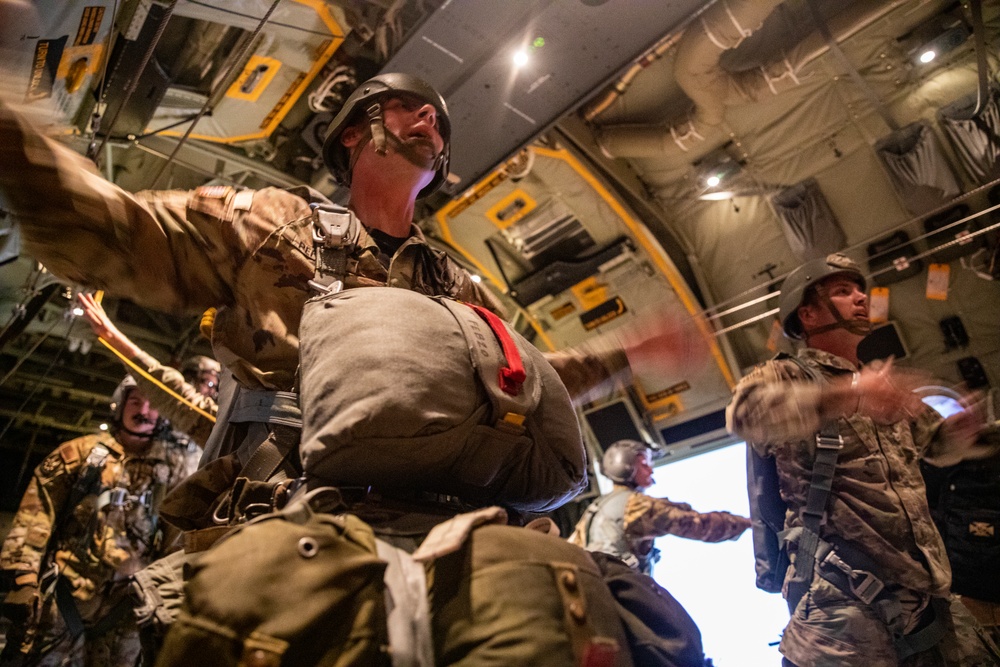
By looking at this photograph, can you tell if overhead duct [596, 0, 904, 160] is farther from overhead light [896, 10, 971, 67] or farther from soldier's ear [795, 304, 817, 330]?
soldier's ear [795, 304, 817, 330]

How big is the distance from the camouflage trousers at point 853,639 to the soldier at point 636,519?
2175mm


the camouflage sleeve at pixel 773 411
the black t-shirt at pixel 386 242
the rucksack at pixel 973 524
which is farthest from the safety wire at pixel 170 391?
the rucksack at pixel 973 524

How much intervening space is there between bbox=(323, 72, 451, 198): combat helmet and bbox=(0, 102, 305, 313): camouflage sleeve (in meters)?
0.41

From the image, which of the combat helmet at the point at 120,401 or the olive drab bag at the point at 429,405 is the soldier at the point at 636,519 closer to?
the combat helmet at the point at 120,401

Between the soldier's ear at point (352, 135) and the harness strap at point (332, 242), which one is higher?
the soldier's ear at point (352, 135)

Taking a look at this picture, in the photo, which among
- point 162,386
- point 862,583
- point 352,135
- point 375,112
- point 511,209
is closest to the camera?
point 375,112

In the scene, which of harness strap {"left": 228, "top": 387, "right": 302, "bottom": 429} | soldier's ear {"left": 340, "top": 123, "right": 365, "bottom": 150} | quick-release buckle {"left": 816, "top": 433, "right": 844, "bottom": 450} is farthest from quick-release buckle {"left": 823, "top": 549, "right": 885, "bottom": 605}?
soldier's ear {"left": 340, "top": 123, "right": 365, "bottom": 150}

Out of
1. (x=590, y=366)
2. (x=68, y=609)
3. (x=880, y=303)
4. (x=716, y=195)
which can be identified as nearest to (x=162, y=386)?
(x=68, y=609)

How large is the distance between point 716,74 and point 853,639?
3605 mm

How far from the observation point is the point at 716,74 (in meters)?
4.39

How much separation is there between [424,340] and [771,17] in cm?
448

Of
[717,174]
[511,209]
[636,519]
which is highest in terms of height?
[511,209]

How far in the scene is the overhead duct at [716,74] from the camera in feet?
12.9

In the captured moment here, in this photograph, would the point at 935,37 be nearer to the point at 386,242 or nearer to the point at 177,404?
the point at 386,242
